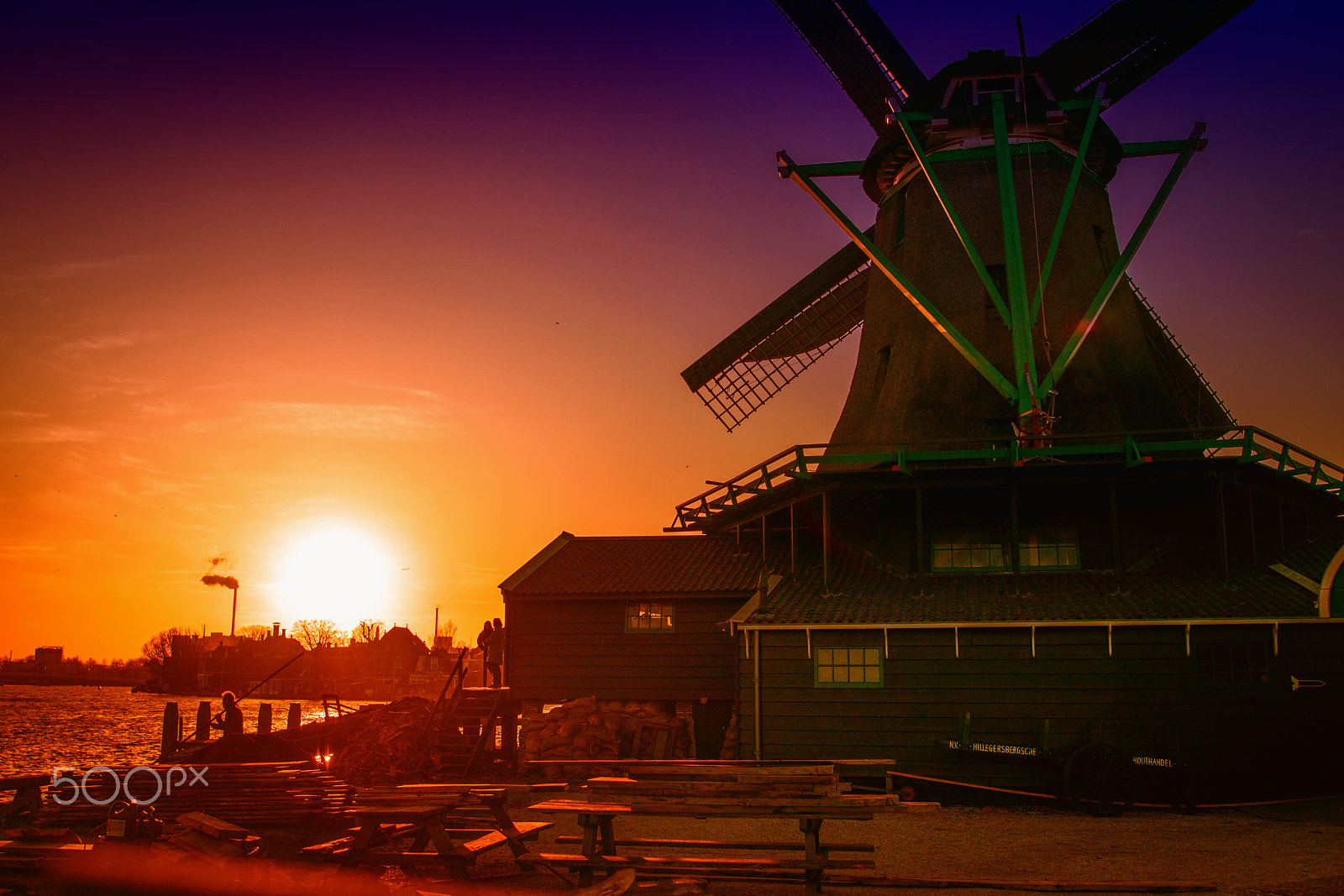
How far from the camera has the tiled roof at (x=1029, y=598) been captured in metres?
19.2

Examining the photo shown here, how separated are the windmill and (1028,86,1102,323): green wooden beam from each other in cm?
7

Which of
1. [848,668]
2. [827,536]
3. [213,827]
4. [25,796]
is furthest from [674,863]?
[25,796]

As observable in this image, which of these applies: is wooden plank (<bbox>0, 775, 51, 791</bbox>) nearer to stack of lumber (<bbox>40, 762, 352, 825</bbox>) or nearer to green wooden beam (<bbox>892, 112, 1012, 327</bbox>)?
stack of lumber (<bbox>40, 762, 352, 825</bbox>)

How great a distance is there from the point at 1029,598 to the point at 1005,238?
7848mm

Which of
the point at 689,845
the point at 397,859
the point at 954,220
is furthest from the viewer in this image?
the point at 954,220

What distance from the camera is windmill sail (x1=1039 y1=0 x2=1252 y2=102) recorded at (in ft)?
83.6

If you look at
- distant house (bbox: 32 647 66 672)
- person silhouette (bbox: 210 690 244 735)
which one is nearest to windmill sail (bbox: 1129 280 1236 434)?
person silhouette (bbox: 210 690 244 735)

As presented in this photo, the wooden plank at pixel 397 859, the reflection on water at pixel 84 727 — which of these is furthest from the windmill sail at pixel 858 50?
the reflection on water at pixel 84 727

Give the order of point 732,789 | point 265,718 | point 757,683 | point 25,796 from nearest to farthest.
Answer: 1. point 732,789
2. point 25,796
3. point 757,683
4. point 265,718

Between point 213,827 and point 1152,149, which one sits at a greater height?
point 1152,149

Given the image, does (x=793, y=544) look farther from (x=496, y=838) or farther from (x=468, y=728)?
(x=496, y=838)

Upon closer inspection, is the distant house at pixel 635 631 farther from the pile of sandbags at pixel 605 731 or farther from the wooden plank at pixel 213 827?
the wooden plank at pixel 213 827

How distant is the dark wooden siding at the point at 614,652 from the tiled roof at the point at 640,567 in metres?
0.31

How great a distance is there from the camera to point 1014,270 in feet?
72.6
